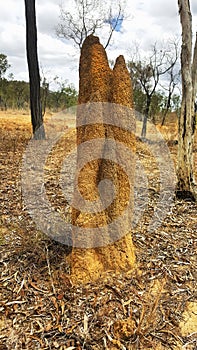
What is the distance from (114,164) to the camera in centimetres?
305

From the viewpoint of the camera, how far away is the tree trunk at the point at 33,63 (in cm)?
921

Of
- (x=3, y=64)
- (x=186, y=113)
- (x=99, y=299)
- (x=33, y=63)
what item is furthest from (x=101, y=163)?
(x=3, y=64)

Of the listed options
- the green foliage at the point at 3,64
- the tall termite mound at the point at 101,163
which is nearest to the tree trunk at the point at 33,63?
the tall termite mound at the point at 101,163

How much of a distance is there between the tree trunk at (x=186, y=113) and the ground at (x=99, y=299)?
154cm

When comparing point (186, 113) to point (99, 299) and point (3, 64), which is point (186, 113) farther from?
point (3, 64)

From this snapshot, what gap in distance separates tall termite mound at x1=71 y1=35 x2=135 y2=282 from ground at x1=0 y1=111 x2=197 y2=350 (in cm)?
22

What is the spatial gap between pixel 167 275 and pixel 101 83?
1.86 metres

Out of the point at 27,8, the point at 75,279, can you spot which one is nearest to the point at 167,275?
the point at 75,279

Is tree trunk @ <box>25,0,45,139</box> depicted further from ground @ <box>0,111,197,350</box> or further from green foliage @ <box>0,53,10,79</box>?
green foliage @ <box>0,53,10,79</box>

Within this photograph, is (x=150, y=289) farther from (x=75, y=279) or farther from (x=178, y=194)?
(x=178, y=194)

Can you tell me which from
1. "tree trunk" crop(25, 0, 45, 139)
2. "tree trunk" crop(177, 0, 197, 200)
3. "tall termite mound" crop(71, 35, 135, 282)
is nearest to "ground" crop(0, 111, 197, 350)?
"tall termite mound" crop(71, 35, 135, 282)

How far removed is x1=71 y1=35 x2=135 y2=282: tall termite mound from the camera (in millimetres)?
2998

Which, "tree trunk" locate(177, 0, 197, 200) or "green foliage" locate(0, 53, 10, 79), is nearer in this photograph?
"tree trunk" locate(177, 0, 197, 200)

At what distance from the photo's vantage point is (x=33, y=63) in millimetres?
9383
